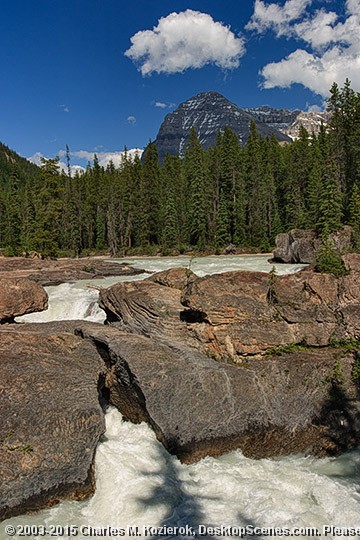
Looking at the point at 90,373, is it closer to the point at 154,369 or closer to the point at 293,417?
the point at 154,369

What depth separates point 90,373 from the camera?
324 inches

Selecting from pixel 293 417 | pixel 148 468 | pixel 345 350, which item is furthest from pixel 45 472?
pixel 345 350

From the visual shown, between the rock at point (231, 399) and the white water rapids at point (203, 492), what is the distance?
332 mm

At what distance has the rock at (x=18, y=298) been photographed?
37.9 ft

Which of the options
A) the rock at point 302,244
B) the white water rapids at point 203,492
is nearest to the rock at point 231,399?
the white water rapids at point 203,492

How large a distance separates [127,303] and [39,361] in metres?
4.11

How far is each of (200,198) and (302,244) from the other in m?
25.1

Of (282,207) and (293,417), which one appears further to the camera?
(282,207)

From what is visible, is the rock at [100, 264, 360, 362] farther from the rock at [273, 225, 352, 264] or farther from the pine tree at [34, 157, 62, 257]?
the pine tree at [34, 157, 62, 257]

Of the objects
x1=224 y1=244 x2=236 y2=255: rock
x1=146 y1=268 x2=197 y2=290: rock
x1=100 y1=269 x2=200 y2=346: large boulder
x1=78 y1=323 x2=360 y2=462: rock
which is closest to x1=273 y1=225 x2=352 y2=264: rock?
x1=224 y1=244 x2=236 y2=255: rock

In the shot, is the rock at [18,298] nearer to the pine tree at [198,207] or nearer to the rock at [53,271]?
the rock at [53,271]

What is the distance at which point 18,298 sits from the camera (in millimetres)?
11727

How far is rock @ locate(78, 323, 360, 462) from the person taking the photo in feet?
26.6

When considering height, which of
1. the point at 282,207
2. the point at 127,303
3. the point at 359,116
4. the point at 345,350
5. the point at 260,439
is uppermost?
the point at 359,116
